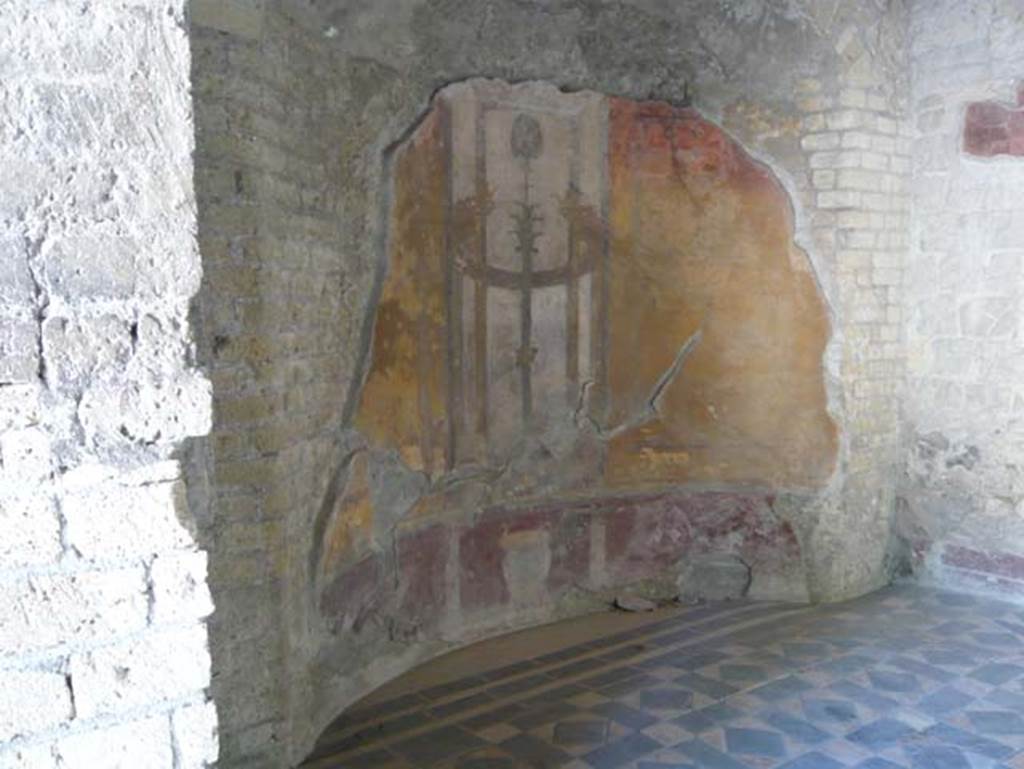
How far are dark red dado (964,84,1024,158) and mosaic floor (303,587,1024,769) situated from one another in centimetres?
230

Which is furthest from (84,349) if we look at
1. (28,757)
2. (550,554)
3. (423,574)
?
(550,554)

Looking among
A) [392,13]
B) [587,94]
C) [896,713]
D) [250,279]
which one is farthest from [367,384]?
[896,713]

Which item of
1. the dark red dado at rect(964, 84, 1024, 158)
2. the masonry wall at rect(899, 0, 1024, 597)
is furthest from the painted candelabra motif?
the dark red dado at rect(964, 84, 1024, 158)

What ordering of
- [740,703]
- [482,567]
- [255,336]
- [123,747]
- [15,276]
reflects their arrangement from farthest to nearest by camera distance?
1. [482,567]
2. [740,703]
3. [255,336]
4. [123,747]
5. [15,276]

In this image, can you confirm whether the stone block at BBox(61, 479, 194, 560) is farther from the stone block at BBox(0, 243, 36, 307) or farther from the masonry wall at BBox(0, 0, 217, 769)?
the stone block at BBox(0, 243, 36, 307)

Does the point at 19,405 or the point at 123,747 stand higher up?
the point at 19,405

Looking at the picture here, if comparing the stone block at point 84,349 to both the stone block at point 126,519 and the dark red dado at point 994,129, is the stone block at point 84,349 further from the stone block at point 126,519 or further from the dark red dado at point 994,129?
the dark red dado at point 994,129

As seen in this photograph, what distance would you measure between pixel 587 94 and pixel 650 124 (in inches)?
15.6

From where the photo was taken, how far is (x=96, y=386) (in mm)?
1536

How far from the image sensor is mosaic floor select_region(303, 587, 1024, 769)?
3123mm

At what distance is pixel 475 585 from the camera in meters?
4.26

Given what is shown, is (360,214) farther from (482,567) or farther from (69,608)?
(69,608)

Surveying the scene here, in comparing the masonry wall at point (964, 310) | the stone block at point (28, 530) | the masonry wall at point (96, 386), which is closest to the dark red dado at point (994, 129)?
the masonry wall at point (964, 310)

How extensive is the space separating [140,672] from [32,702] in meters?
0.17
